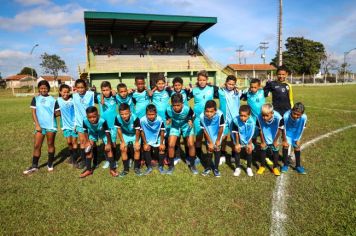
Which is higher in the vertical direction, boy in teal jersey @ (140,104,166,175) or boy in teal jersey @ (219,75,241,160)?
boy in teal jersey @ (219,75,241,160)

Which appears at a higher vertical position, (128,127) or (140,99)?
(140,99)

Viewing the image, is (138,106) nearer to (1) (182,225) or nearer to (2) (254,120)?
(2) (254,120)

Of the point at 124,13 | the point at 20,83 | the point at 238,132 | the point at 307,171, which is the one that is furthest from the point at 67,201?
the point at 20,83

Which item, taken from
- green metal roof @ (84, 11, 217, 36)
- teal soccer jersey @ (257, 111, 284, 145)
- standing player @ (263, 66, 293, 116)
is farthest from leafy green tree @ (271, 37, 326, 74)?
teal soccer jersey @ (257, 111, 284, 145)

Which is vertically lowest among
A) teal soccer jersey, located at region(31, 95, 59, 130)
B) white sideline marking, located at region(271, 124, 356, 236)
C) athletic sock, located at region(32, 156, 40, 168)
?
Answer: white sideline marking, located at region(271, 124, 356, 236)

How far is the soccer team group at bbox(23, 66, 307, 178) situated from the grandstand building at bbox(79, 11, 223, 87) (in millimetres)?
25476

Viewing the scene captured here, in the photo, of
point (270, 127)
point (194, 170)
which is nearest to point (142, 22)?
point (270, 127)

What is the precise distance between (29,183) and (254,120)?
475 cm

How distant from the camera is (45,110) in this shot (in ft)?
18.9

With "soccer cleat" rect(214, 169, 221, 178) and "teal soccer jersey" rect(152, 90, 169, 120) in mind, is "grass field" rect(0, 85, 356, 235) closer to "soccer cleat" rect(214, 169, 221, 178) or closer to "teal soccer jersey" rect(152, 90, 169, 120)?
"soccer cleat" rect(214, 169, 221, 178)

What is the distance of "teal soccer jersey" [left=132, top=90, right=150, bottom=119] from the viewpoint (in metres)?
6.27

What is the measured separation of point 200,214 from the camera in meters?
3.80

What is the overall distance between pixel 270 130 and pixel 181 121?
1.85 m

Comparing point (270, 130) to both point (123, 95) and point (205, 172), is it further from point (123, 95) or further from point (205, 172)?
point (123, 95)
